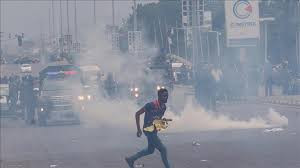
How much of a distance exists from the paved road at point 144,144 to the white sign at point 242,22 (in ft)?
82.0

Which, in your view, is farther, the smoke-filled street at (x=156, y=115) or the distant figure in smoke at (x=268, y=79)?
the distant figure in smoke at (x=268, y=79)

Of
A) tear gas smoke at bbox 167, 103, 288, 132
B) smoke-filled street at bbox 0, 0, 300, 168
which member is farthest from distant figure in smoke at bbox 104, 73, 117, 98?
tear gas smoke at bbox 167, 103, 288, 132

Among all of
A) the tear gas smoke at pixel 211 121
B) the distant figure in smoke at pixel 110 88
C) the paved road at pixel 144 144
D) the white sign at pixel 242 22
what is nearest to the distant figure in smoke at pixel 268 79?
the distant figure in smoke at pixel 110 88

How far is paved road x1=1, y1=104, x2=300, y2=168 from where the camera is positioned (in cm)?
1816

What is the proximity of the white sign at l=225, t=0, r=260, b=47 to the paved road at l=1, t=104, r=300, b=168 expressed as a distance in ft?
82.0

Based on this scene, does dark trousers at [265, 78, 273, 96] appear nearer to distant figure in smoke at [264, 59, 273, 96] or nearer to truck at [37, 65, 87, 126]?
distant figure in smoke at [264, 59, 273, 96]

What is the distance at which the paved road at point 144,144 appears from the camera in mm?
18156

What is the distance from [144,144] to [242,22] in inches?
1285

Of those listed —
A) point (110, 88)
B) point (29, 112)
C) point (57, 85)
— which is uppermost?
point (57, 85)

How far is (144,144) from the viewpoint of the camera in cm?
2309

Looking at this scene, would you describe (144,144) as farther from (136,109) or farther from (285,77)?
(285,77)

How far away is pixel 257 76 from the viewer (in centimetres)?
4834

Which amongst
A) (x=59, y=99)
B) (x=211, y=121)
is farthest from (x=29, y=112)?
(x=211, y=121)

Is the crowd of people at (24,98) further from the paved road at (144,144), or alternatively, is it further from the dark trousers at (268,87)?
the dark trousers at (268,87)
